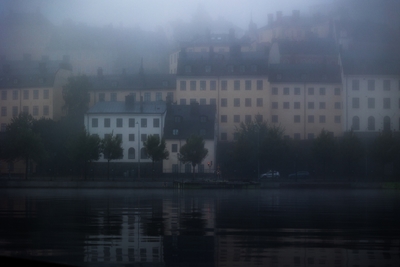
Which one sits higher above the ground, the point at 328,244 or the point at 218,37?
the point at 218,37

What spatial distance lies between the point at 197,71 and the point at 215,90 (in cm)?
422

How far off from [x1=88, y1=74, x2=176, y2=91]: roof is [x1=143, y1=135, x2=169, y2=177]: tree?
25.2m

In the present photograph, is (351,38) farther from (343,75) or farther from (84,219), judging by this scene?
(84,219)

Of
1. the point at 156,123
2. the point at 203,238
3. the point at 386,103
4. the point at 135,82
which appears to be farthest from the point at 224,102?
the point at 203,238

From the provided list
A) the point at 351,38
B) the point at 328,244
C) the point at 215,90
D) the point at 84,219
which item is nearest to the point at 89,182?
the point at 215,90

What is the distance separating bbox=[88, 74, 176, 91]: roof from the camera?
105 meters

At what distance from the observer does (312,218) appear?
25.8 metres

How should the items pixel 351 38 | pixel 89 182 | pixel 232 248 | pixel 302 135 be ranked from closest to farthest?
pixel 232 248, pixel 89 182, pixel 302 135, pixel 351 38

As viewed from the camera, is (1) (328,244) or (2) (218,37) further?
(2) (218,37)

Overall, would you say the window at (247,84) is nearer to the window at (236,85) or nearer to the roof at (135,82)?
the window at (236,85)

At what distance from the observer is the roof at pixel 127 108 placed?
300 feet

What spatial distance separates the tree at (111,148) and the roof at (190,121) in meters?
8.02

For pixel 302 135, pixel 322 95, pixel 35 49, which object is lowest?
pixel 302 135

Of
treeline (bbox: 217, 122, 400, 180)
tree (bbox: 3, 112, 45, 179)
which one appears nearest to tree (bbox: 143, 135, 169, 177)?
→ treeline (bbox: 217, 122, 400, 180)
